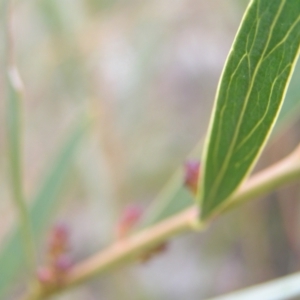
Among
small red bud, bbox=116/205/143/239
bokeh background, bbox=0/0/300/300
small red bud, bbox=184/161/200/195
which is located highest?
small red bud, bbox=184/161/200/195

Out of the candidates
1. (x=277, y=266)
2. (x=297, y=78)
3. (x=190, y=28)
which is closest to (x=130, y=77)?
(x=190, y=28)

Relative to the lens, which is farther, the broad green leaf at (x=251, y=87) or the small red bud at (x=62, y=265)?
the small red bud at (x=62, y=265)

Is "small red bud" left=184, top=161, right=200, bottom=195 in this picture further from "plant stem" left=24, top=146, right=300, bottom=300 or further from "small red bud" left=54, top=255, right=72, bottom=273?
"small red bud" left=54, top=255, right=72, bottom=273

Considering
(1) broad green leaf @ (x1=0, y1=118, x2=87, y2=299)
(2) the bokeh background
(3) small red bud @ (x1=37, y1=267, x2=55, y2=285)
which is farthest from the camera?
(2) the bokeh background

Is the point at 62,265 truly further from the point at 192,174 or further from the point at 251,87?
the point at 251,87

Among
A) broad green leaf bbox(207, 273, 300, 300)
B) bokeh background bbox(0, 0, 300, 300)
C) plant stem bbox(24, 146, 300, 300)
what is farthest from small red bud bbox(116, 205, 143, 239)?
bokeh background bbox(0, 0, 300, 300)

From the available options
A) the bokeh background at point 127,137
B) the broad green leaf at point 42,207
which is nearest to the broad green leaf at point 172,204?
the broad green leaf at point 42,207

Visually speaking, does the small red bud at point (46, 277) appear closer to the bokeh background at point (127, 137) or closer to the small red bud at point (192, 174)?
the small red bud at point (192, 174)
